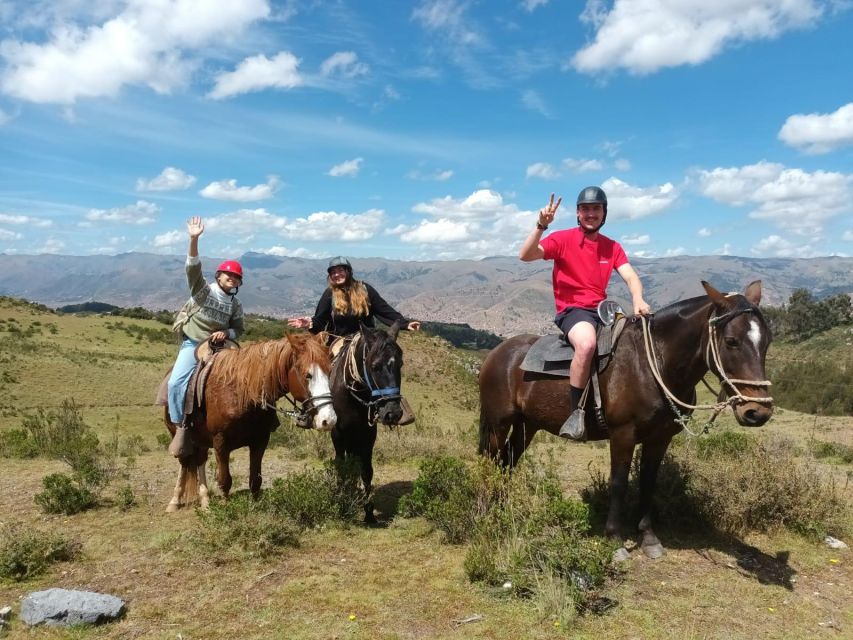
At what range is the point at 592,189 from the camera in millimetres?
5375

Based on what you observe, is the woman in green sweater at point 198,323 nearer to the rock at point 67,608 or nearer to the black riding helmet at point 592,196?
the rock at point 67,608

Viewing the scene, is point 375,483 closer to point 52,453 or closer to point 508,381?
point 508,381

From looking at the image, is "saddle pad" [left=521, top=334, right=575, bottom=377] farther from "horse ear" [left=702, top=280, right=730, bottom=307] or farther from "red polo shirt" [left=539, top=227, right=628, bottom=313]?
"horse ear" [left=702, top=280, right=730, bottom=307]

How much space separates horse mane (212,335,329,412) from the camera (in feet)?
18.0

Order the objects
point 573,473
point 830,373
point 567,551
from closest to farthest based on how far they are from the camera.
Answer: point 567,551 < point 573,473 < point 830,373

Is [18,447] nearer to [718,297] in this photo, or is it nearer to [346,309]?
[346,309]

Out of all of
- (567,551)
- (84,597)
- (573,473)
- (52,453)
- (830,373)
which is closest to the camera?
(84,597)

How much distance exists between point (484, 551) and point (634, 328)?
2599 mm

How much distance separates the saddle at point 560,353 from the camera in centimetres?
521

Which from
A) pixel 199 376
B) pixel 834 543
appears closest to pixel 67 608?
pixel 199 376

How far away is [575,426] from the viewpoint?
16.8 feet

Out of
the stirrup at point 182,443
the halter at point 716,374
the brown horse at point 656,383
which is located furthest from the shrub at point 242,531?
the halter at point 716,374

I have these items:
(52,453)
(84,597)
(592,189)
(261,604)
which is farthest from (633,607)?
(52,453)

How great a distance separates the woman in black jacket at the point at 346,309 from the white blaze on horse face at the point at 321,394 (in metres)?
0.93
